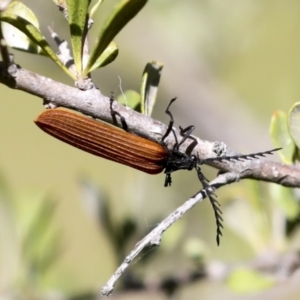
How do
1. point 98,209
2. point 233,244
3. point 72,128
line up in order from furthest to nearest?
point 233,244 < point 98,209 < point 72,128

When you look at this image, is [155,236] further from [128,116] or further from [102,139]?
[102,139]

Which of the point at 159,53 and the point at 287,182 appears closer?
the point at 287,182

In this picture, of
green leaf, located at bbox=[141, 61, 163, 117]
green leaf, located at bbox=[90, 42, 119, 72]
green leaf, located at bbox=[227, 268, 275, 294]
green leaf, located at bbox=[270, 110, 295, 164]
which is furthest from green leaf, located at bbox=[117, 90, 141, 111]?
green leaf, located at bbox=[227, 268, 275, 294]

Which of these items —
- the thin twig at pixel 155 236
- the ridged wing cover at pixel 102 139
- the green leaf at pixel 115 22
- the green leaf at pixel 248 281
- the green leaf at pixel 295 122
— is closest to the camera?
the green leaf at pixel 115 22

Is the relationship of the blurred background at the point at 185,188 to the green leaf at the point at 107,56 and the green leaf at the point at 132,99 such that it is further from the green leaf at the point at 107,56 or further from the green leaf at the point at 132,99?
the green leaf at the point at 107,56

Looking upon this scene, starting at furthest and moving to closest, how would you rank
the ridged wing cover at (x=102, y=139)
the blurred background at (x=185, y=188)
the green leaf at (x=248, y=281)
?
the blurred background at (x=185, y=188) → the green leaf at (x=248, y=281) → the ridged wing cover at (x=102, y=139)

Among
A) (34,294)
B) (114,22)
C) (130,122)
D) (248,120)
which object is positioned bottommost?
(34,294)

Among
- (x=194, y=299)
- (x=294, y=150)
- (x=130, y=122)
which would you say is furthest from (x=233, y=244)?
(x=130, y=122)

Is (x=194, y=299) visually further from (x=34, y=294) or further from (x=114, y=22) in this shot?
(x=114, y=22)

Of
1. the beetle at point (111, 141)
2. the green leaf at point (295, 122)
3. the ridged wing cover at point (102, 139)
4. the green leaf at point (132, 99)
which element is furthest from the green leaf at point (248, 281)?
the green leaf at point (132, 99)
